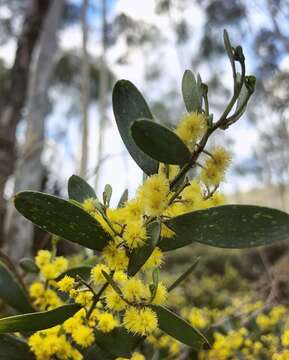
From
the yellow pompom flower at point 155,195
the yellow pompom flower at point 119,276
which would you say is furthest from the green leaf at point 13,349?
the yellow pompom flower at point 155,195

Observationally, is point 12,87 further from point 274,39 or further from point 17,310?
point 274,39

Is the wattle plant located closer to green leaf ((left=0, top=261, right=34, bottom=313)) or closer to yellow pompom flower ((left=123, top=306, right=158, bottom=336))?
yellow pompom flower ((left=123, top=306, right=158, bottom=336))

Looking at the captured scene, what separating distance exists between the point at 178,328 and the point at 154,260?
0.10 meters

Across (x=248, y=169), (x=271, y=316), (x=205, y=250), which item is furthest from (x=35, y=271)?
(x=248, y=169)

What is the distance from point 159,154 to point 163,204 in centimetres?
7

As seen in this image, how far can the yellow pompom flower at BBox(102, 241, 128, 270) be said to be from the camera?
2.05 ft

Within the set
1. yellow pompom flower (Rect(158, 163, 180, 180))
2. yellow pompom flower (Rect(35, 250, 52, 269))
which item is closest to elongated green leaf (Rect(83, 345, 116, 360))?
yellow pompom flower (Rect(35, 250, 52, 269))

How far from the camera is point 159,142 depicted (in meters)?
0.55

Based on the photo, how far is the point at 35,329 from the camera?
63cm

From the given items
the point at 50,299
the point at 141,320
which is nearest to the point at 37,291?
the point at 50,299

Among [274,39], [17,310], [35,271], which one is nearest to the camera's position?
[17,310]

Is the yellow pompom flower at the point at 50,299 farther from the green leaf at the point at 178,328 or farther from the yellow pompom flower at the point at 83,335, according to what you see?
the green leaf at the point at 178,328

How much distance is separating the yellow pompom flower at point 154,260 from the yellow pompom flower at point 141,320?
2.3 inches

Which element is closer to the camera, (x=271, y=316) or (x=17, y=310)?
(x=17, y=310)
